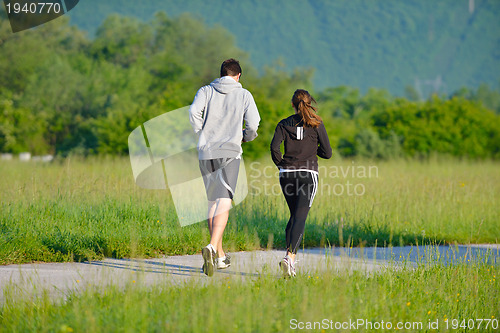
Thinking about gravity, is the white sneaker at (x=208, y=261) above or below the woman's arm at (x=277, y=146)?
below

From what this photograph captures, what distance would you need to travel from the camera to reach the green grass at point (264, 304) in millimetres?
4133

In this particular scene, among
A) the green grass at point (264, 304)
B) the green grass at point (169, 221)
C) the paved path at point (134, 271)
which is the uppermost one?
the green grass at point (169, 221)

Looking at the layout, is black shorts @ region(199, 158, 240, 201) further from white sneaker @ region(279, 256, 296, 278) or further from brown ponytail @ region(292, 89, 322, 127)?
white sneaker @ region(279, 256, 296, 278)

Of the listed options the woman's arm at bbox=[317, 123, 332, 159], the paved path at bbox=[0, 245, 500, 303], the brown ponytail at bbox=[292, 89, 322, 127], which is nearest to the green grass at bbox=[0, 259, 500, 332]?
the paved path at bbox=[0, 245, 500, 303]

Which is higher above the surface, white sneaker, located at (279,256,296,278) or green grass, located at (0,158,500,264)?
green grass, located at (0,158,500,264)

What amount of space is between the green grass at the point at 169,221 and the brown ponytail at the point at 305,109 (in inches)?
46.9

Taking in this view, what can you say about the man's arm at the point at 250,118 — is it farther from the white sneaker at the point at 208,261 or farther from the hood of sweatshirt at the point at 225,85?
the white sneaker at the point at 208,261

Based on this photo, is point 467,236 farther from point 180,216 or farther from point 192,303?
point 192,303

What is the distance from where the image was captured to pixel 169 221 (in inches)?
328

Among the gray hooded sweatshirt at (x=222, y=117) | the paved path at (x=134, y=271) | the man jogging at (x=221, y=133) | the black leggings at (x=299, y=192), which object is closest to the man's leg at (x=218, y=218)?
the man jogging at (x=221, y=133)

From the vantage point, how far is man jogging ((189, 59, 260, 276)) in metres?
6.11

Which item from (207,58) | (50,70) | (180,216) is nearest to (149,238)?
(180,216)

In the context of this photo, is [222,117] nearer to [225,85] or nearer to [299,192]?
[225,85]

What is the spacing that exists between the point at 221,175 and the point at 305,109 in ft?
3.61
